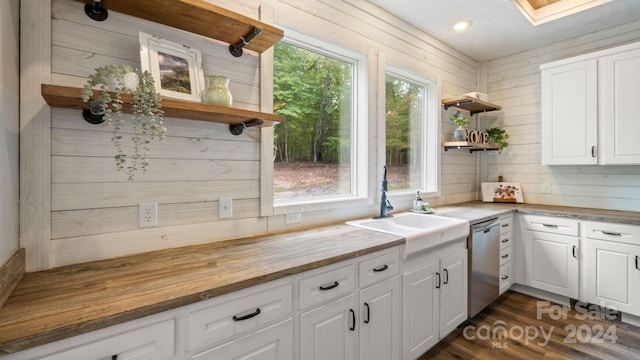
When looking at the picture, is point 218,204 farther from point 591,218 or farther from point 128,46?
point 591,218

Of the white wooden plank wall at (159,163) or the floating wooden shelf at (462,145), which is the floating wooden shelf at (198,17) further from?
the floating wooden shelf at (462,145)

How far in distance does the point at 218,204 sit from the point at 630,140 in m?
3.41

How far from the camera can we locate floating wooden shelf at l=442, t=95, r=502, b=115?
3.11 metres

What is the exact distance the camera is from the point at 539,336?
2.32 m

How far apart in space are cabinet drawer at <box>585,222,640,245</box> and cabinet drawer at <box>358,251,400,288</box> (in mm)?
2085

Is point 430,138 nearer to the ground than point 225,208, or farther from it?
farther from it

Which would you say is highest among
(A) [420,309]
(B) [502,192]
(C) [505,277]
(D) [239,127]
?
(D) [239,127]

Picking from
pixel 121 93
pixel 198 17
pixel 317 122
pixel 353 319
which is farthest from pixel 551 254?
pixel 121 93

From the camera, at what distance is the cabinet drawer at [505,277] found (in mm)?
2865

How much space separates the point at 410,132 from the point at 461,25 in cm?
109

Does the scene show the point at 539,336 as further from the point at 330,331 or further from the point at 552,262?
the point at 330,331

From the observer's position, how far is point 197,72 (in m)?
1.55

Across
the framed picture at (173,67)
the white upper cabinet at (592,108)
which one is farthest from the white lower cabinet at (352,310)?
the white upper cabinet at (592,108)

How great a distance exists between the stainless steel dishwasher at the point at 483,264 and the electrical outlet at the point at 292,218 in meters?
1.39
